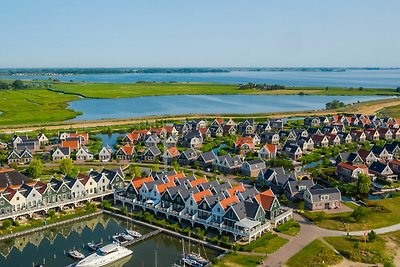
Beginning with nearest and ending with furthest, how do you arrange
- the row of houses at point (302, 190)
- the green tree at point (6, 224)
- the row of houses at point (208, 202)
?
the row of houses at point (208, 202), the green tree at point (6, 224), the row of houses at point (302, 190)

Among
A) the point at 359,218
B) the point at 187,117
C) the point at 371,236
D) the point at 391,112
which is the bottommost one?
the point at 359,218

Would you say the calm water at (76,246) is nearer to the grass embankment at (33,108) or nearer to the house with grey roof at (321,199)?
the house with grey roof at (321,199)

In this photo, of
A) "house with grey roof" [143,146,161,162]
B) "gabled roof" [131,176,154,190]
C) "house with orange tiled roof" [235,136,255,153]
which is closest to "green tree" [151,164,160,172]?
"house with grey roof" [143,146,161,162]

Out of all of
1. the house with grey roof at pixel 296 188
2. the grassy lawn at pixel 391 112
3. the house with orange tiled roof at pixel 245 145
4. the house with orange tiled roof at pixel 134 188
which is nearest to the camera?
the house with orange tiled roof at pixel 134 188

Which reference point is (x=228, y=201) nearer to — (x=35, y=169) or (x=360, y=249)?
(x=360, y=249)

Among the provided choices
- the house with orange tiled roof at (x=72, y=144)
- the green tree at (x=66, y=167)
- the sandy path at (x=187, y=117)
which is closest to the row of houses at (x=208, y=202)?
the green tree at (x=66, y=167)

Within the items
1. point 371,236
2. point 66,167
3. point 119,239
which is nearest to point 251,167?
point 371,236

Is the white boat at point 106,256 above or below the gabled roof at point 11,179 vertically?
below
